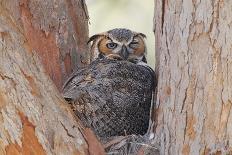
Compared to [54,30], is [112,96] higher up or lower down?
lower down

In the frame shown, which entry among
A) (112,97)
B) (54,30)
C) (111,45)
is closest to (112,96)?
(112,97)

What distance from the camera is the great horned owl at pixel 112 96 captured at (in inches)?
125

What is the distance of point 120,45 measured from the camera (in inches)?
164

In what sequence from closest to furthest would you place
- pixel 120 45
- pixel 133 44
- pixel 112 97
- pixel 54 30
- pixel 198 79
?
pixel 198 79, pixel 112 97, pixel 54 30, pixel 120 45, pixel 133 44

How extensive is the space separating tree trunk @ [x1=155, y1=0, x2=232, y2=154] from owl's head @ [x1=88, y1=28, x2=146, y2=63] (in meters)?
1.50

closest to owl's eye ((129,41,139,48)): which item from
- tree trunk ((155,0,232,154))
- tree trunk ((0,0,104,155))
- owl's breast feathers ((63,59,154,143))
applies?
owl's breast feathers ((63,59,154,143))

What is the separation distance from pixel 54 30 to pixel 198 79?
4.59 ft

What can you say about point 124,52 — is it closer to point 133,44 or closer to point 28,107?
point 133,44

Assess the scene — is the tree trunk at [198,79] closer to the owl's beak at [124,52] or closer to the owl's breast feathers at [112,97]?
the owl's breast feathers at [112,97]

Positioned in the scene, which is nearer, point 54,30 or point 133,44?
point 54,30

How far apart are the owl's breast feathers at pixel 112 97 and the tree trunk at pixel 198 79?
597 millimetres

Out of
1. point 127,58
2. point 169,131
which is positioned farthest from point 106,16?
point 169,131

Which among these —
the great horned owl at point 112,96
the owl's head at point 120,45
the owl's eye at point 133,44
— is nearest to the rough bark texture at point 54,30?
the great horned owl at point 112,96

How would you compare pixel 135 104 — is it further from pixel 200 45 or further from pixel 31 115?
pixel 31 115
